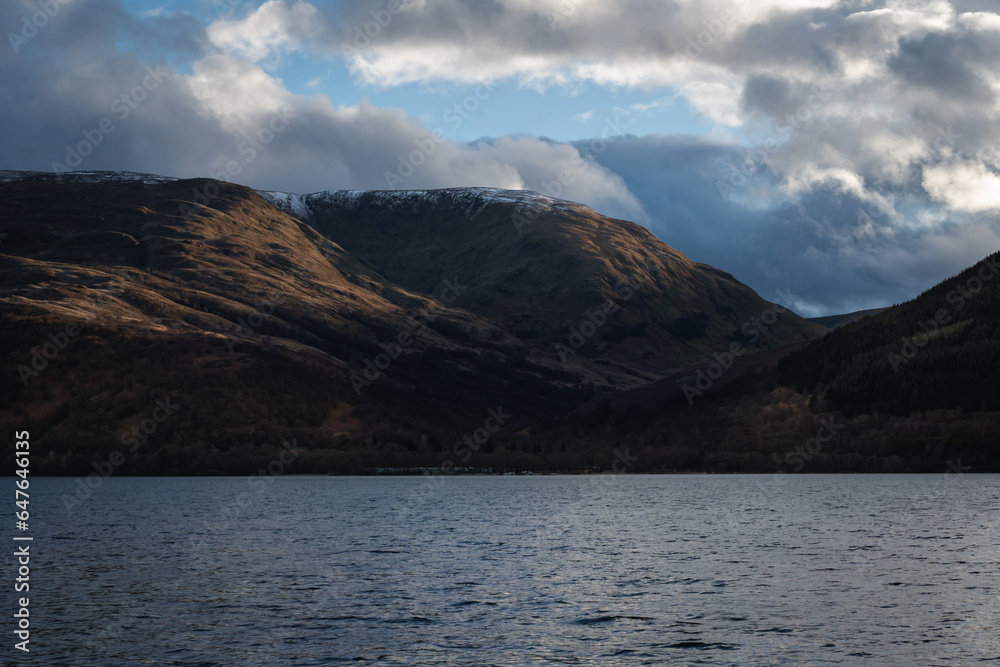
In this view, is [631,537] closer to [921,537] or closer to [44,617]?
[921,537]

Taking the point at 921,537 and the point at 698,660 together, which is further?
the point at 921,537

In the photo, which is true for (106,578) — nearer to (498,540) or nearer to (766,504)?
(498,540)

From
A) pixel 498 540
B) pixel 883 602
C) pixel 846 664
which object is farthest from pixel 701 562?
pixel 846 664

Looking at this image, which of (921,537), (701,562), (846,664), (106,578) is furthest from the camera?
(921,537)

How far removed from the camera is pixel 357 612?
54.6m

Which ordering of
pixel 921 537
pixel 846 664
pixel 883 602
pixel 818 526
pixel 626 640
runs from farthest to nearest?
pixel 818 526, pixel 921 537, pixel 883 602, pixel 626 640, pixel 846 664

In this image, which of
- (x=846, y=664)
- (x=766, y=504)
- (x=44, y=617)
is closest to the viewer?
(x=846, y=664)

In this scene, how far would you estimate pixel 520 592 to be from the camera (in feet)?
207

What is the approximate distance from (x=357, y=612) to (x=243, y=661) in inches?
529

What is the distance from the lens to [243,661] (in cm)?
4172

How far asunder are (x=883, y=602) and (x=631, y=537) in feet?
161

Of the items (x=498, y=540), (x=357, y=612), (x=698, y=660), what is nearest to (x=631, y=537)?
(x=498, y=540)

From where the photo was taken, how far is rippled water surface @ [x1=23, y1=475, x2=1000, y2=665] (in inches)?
1730

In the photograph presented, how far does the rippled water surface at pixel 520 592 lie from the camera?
43938 millimetres
